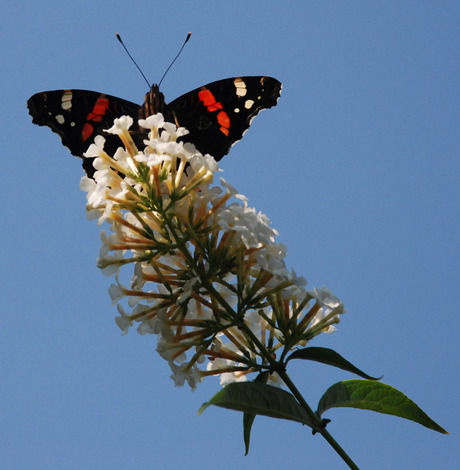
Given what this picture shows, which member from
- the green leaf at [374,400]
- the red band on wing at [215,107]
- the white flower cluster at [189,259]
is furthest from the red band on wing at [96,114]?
the green leaf at [374,400]

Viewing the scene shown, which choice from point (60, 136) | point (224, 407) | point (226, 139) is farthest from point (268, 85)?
point (224, 407)

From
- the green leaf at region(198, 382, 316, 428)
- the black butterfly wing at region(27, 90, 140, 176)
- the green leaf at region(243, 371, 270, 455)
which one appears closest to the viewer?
the green leaf at region(198, 382, 316, 428)

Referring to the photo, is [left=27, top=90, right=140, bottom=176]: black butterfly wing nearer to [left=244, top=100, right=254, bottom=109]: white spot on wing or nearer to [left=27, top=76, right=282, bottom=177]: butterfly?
[left=27, top=76, right=282, bottom=177]: butterfly

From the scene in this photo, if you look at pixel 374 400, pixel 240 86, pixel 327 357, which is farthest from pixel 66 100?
pixel 374 400

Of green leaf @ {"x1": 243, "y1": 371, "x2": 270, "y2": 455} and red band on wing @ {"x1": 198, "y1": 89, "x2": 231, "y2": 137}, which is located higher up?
red band on wing @ {"x1": 198, "y1": 89, "x2": 231, "y2": 137}

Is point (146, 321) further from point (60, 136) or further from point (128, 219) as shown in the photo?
point (60, 136)

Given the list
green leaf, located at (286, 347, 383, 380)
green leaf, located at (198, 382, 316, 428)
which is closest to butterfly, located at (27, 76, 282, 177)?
green leaf, located at (286, 347, 383, 380)
